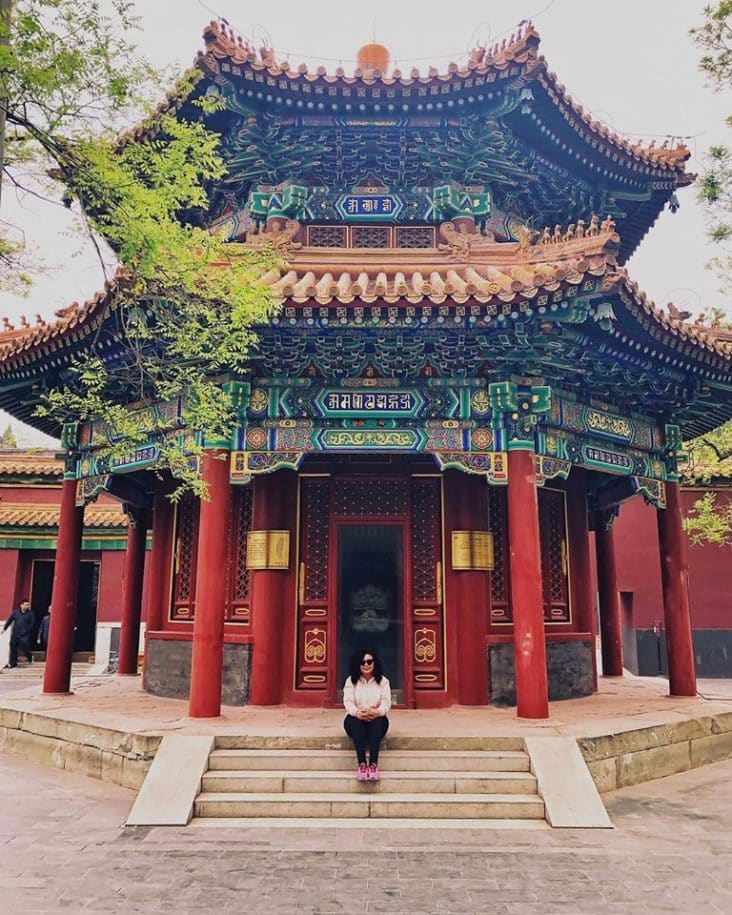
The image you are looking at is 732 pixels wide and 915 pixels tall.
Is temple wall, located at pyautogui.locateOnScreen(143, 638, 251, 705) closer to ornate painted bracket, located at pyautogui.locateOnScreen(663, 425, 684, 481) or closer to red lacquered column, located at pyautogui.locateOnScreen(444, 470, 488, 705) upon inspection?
red lacquered column, located at pyautogui.locateOnScreen(444, 470, 488, 705)

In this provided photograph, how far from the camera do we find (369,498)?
30.7ft

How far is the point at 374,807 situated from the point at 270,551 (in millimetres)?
3571

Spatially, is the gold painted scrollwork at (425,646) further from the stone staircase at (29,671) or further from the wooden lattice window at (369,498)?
the stone staircase at (29,671)

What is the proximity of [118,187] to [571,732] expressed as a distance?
621cm

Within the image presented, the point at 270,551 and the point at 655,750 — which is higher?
the point at 270,551

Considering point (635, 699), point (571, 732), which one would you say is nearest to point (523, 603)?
point (571, 732)

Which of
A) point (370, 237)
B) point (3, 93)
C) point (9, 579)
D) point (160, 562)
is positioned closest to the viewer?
point (3, 93)

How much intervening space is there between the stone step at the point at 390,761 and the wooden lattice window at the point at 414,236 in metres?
6.24

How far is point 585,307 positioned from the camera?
7.31m

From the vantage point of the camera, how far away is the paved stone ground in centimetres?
447

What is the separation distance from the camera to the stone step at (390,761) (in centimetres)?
672

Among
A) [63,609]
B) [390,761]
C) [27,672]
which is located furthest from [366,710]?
[27,672]

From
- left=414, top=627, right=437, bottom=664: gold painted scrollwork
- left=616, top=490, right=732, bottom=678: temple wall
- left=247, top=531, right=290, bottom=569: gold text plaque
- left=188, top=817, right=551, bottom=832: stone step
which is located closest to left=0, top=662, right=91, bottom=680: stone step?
left=247, top=531, right=290, bottom=569: gold text plaque

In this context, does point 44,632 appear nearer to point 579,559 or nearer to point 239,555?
point 239,555
